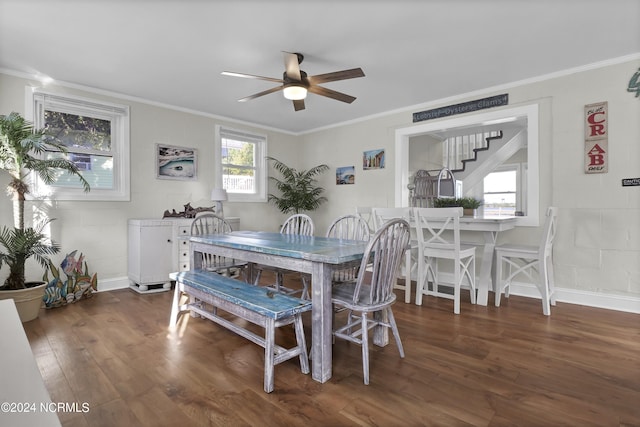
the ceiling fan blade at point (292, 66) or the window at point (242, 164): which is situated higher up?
the ceiling fan blade at point (292, 66)

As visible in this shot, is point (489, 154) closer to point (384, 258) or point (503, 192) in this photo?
point (503, 192)

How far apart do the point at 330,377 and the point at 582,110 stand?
12.4 ft

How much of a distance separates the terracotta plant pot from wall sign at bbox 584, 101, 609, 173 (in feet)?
18.5

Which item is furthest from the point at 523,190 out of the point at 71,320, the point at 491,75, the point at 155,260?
the point at 71,320

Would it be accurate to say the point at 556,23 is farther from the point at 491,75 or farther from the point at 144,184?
the point at 144,184

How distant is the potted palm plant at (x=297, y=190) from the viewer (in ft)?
19.1

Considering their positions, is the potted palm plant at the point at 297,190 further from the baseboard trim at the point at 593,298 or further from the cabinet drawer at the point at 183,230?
the baseboard trim at the point at 593,298

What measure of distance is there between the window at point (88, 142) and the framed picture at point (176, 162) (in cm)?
43

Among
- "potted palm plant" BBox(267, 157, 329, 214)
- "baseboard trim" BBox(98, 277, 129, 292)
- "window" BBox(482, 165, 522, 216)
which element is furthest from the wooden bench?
"window" BBox(482, 165, 522, 216)

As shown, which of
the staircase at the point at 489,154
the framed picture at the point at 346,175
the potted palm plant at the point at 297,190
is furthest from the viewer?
the staircase at the point at 489,154

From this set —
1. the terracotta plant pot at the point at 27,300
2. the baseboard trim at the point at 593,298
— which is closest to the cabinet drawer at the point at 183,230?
the terracotta plant pot at the point at 27,300

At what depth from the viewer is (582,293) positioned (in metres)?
3.46

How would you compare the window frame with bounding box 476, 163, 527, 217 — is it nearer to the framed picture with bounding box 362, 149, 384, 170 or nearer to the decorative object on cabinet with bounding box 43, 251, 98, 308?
the framed picture with bounding box 362, 149, 384, 170

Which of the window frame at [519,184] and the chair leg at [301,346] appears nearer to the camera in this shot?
the chair leg at [301,346]
